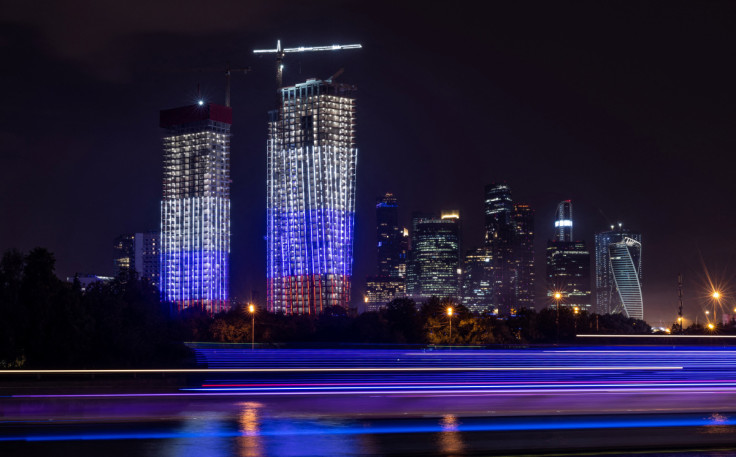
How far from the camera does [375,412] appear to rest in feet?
74.8

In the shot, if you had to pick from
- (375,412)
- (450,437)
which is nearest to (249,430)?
(375,412)

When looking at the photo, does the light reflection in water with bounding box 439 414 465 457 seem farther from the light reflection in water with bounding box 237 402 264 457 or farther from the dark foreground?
the light reflection in water with bounding box 237 402 264 457

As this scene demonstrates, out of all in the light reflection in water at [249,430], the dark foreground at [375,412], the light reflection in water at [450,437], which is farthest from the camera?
the dark foreground at [375,412]

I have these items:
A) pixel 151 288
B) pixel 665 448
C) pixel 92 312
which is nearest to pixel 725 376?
pixel 665 448

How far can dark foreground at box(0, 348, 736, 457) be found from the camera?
17.8 metres

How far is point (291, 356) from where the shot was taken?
152 ft

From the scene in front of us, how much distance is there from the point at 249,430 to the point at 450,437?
16.0 ft

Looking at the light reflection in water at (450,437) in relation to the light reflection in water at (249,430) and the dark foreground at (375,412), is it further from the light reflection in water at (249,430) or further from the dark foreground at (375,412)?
the light reflection in water at (249,430)

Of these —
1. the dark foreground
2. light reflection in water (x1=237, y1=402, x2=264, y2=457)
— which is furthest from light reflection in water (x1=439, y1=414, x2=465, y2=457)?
light reflection in water (x1=237, y1=402, x2=264, y2=457)

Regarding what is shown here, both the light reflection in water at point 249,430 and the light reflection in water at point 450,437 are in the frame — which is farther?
the light reflection in water at point 450,437

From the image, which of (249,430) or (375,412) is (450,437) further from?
(249,430)

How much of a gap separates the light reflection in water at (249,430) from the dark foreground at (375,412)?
1.7 inches

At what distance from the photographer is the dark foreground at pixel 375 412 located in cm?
1777

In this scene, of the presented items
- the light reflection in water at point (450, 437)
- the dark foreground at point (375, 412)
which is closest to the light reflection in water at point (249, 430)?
the dark foreground at point (375, 412)
